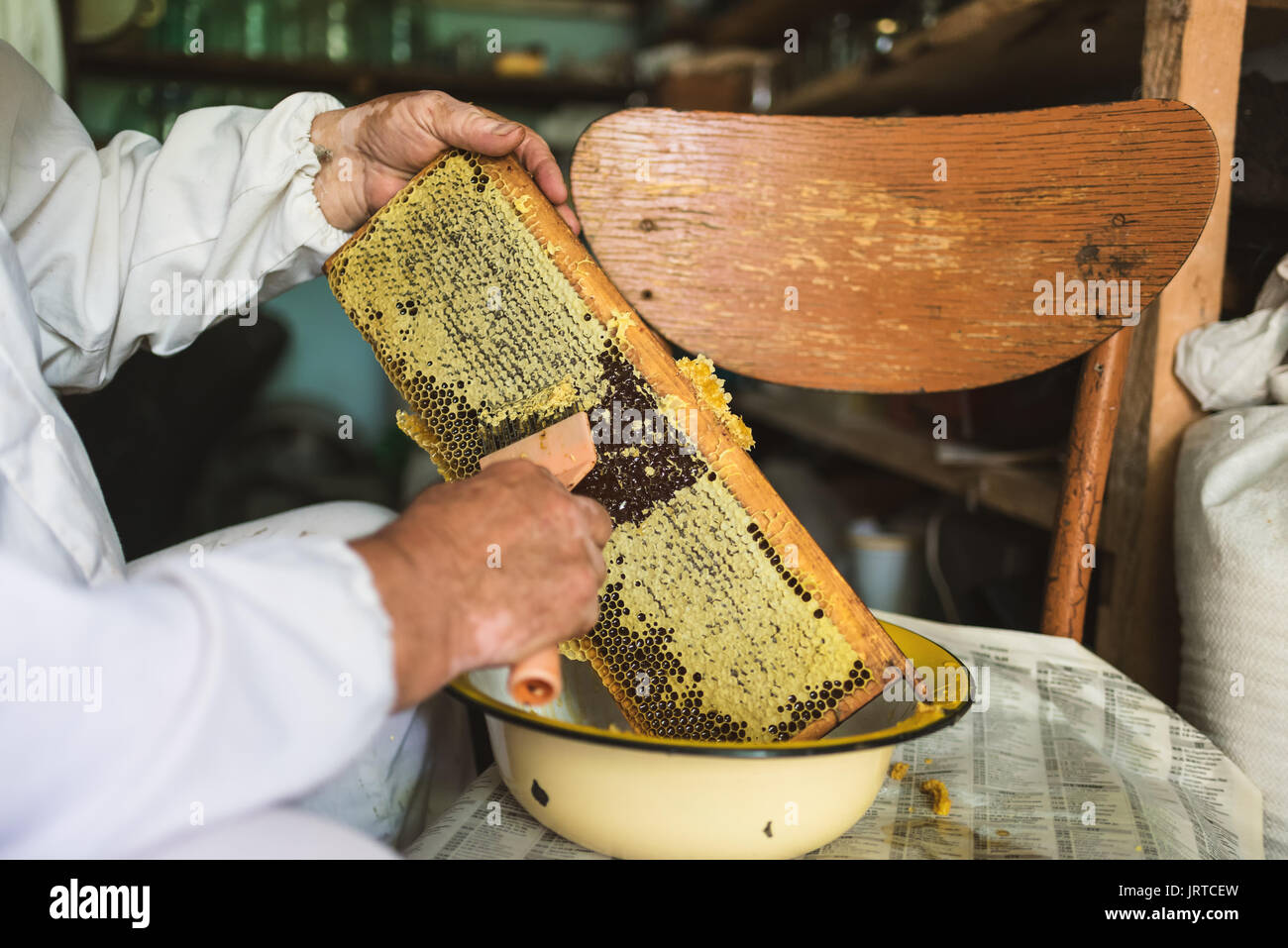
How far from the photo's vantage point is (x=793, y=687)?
26.3 inches

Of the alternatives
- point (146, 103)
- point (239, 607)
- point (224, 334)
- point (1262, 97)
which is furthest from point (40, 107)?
point (146, 103)

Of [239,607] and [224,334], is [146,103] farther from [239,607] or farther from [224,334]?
[239,607]

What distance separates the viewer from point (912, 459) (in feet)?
5.54

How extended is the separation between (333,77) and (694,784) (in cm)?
305

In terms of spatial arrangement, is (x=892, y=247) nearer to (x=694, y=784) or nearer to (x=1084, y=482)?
(x=1084, y=482)

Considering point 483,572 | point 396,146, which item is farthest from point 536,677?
point 396,146

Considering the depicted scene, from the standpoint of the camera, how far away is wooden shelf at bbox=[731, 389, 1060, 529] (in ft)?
4.27

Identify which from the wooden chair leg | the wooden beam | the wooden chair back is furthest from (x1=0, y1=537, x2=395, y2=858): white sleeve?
the wooden beam

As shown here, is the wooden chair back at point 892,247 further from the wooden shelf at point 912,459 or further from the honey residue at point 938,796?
the honey residue at point 938,796

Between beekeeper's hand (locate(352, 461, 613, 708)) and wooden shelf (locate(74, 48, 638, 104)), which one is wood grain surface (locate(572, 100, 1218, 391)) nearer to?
A: beekeeper's hand (locate(352, 461, 613, 708))

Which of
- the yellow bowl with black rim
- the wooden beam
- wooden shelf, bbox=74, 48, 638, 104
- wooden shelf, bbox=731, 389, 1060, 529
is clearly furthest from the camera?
wooden shelf, bbox=74, 48, 638, 104

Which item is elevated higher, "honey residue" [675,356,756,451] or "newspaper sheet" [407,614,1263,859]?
"honey residue" [675,356,756,451]

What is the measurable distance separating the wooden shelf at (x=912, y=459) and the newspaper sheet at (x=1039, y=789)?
7.6 inches

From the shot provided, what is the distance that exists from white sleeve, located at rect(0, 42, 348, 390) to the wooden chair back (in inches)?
11.3
